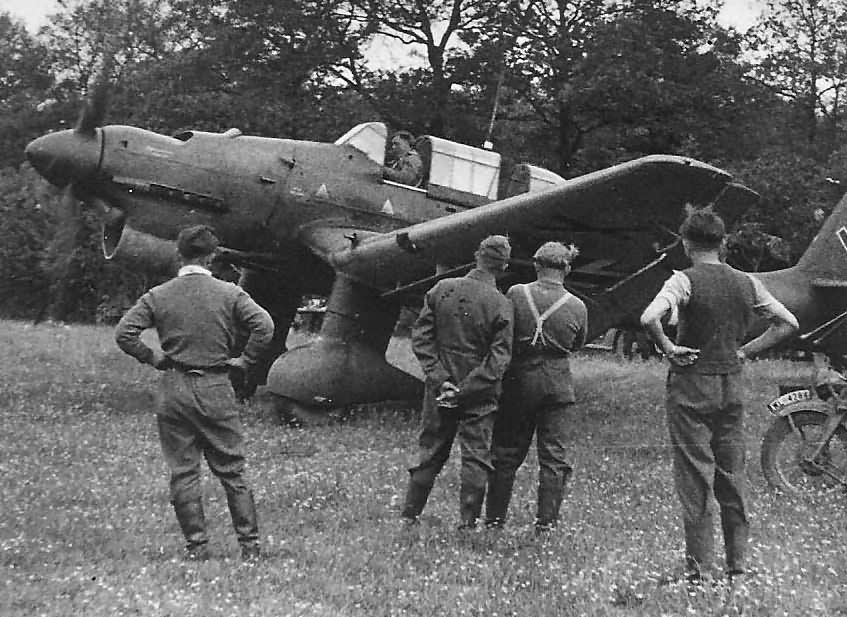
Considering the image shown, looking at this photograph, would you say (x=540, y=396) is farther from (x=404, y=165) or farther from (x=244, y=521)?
(x=404, y=165)

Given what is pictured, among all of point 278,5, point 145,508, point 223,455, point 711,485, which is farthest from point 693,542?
point 278,5

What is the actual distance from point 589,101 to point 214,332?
27.1 metres

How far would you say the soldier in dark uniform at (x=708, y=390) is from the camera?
17.8 feet

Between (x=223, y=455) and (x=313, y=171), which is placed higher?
(x=313, y=171)

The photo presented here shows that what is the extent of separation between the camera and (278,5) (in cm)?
3278

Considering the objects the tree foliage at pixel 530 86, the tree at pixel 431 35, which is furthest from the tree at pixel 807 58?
the tree at pixel 431 35

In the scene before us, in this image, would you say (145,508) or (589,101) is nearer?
(145,508)

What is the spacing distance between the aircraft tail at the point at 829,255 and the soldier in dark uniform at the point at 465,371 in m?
5.81

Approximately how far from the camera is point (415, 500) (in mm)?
6824

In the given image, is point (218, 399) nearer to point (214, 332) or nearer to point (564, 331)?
point (214, 332)

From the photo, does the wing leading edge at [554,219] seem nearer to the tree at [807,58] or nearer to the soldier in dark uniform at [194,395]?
the soldier in dark uniform at [194,395]

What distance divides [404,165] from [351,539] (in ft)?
24.3

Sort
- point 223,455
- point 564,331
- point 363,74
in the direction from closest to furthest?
1. point 223,455
2. point 564,331
3. point 363,74

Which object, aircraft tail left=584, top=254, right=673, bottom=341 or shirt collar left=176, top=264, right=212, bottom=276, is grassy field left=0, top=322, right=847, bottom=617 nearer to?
aircraft tail left=584, top=254, right=673, bottom=341
